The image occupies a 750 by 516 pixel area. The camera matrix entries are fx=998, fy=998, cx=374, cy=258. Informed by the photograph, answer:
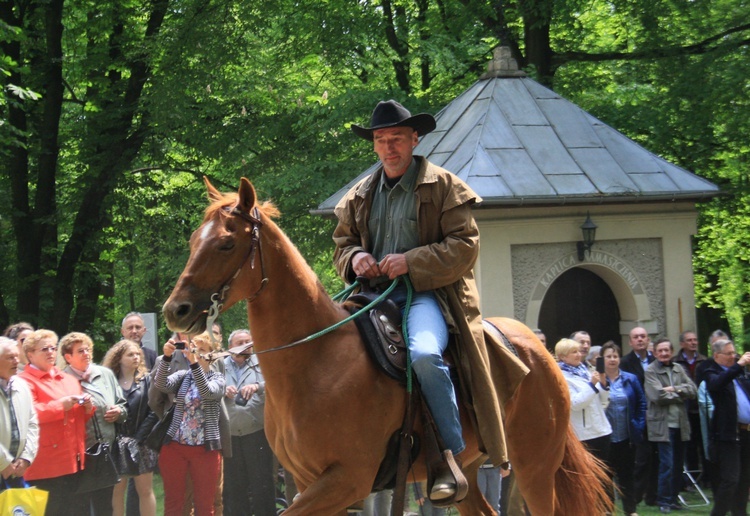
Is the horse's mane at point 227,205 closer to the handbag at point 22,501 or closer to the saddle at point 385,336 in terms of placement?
the saddle at point 385,336

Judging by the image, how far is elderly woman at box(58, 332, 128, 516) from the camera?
9461mm

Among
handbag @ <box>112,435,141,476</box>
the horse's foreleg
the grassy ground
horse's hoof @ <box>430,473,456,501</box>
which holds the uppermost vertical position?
the horse's foreleg

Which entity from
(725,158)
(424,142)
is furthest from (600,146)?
(725,158)

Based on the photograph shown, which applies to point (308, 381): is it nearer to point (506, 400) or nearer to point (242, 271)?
point (242, 271)

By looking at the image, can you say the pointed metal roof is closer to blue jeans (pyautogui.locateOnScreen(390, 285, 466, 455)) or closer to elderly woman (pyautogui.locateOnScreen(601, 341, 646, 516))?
elderly woman (pyautogui.locateOnScreen(601, 341, 646, 516))

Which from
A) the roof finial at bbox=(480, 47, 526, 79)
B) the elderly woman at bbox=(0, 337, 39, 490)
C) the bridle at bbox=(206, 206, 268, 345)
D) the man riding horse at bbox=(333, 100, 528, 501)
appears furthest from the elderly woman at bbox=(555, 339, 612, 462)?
the roof finial at bbox=(480, 47, 526, 79)

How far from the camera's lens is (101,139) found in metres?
20.5

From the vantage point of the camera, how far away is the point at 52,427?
8867 millimetres

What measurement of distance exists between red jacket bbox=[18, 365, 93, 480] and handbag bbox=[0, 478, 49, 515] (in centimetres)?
116

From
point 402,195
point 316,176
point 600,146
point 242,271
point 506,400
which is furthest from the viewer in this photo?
point 316,176

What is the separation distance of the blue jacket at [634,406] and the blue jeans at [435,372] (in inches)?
247

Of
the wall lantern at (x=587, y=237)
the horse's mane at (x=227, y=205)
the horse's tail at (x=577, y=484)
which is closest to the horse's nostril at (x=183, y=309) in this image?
the horse's mane at (x=227, y=205)

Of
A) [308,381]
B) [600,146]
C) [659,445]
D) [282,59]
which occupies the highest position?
[282,59]

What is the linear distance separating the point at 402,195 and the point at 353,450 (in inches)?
68.0
